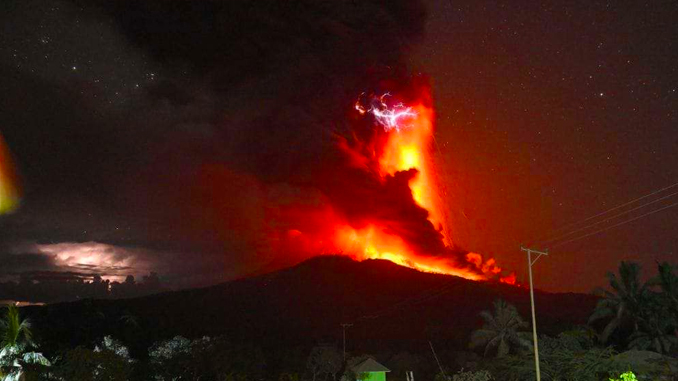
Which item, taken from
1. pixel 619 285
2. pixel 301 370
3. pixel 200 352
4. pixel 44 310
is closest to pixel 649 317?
pixel 619 285

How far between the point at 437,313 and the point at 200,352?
93.7 meters

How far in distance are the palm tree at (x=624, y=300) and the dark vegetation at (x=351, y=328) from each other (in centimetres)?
11

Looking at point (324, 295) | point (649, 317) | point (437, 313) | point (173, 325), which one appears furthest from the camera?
point (324, 295)

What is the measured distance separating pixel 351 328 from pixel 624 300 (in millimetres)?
67995

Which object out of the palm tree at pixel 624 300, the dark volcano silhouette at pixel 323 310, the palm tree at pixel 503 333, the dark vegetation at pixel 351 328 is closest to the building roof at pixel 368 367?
the dark vegetation at pixel 351 328

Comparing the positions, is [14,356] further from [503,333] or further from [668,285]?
[668,285]

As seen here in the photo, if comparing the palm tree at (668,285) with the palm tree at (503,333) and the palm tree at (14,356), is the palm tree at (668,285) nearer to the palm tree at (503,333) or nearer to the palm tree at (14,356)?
the palm tree at (503,333)

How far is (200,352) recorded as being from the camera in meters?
58.1

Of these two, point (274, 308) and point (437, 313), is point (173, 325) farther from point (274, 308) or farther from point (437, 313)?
point (437, 313)

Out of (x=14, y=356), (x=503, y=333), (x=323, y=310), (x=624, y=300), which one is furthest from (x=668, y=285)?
(x=323, y=310)

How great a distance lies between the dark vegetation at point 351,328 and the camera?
A: 50.8 metres

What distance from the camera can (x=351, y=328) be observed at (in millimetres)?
124250

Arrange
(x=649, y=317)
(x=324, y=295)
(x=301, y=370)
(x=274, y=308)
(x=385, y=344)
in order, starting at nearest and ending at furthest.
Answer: (x=649, y=317) → (x=301, y=370) → (x=385, y=344) → (x=274, y=308) → (x=324, y=295)

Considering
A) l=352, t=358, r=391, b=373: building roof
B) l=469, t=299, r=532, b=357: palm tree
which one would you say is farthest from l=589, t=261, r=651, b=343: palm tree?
l=352, t=358, r=391, b=373: building roof
